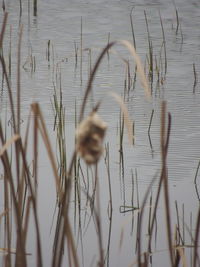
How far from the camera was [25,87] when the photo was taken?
4027mm

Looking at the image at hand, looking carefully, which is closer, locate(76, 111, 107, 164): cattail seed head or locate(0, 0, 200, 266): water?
locate(76, 111, 107, 164): cattail seed head

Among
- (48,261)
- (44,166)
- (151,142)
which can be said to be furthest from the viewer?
(151,142)

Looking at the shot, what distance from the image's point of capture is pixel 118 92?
3.89m

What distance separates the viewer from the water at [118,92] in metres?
2.35

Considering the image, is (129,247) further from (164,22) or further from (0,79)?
(164,22)

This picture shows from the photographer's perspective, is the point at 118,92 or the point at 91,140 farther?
the point at 118,92

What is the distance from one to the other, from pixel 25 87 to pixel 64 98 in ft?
1.25

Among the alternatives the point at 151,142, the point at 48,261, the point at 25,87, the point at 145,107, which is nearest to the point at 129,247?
the point at 48,261

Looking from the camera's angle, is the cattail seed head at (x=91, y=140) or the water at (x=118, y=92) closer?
the cattail seed head at (x=91, y=140)

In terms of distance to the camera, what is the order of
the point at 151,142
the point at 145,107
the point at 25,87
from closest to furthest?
the point at 151,142 < the point at 145,107 < the point at 25,87

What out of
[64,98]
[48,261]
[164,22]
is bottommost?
[48,261]

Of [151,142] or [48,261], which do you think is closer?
[48,261]

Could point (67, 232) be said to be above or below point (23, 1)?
below

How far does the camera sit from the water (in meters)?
2.35
